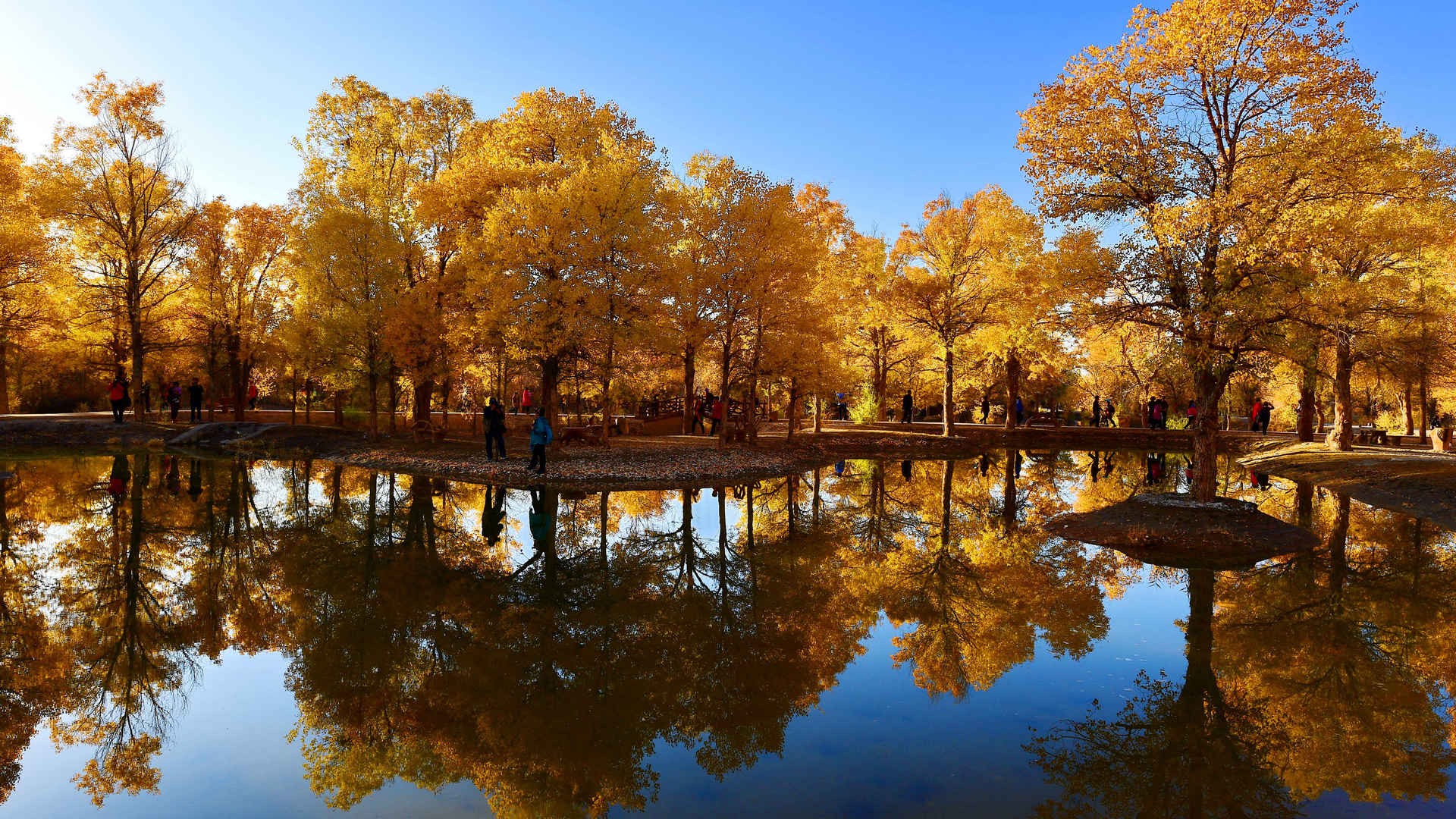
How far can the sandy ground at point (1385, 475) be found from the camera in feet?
58.3

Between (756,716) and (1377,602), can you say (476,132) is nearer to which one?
(756,716)

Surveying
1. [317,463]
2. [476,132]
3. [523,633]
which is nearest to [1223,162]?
[523,633]

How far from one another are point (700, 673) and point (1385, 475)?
23232 millimetres

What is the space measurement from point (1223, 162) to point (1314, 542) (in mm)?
8102

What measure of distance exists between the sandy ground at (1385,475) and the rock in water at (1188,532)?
5.42m

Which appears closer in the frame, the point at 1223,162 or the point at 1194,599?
the point at 1194,599

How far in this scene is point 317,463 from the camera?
83.4ft

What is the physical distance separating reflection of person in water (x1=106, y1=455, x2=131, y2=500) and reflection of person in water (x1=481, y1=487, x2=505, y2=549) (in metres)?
8.63

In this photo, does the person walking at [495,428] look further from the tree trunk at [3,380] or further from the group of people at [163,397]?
the tree trunk at [3,380]

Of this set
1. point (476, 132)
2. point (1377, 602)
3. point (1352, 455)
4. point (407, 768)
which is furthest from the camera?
point (476, 132)

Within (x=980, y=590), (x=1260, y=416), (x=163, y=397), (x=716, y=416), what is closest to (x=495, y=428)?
(x=716, y=416)

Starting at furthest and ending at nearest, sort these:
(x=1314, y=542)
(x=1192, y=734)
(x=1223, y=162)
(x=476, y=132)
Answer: (x=476, y=132)
(x=1223, y=162)
(x=1314, y=542)
(x=1192, y=734)

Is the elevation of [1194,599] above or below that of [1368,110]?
below

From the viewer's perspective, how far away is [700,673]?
25.5ft
